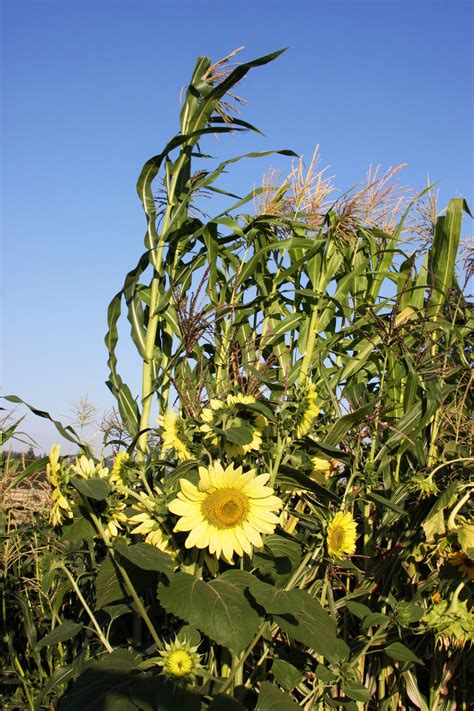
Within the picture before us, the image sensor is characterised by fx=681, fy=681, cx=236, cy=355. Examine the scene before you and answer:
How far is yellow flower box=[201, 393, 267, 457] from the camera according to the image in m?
1.46

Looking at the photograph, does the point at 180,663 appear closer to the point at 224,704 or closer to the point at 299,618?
the point at 224,704

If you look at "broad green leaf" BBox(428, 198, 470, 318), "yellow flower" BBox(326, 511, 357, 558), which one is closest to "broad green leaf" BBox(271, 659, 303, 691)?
"yellow flower" BBox(326, 511, 357, 558)

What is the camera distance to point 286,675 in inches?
57.4

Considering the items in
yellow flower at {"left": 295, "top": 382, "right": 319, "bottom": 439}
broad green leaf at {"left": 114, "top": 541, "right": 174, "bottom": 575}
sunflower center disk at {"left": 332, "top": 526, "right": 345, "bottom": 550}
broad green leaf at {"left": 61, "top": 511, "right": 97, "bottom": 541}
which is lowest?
broad green leaf at {"left": 114, "top": 541, "right": 174, "bottom": 575}

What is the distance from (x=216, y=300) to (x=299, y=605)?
60.1 inches

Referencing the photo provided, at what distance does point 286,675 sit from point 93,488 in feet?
1.96

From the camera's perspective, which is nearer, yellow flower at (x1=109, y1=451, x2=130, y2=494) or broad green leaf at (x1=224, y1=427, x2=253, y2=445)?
broad green leaf at (x1=224, y1=427, x2=253, y2=445)

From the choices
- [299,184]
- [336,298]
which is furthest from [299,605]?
[299,184]

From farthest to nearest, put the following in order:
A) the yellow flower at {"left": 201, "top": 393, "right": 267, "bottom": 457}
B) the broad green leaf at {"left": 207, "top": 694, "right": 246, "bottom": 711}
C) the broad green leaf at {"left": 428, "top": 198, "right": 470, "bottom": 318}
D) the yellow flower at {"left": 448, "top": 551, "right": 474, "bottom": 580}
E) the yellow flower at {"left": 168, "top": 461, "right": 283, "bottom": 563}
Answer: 1. the broad green leaf at {"left": 428, "top": 198, "right": 470, "bottom": 318}
2. the yellow flower at {"left": 448, "top": 551, "right": 474, "bottom": 580}
3. the yellow flower at {"left": 201, "top": 393, "right": 267, "bottom": 457}
4. the yellow flower at {"left": 168, "top": 461, "right": 283, "bottom": 563}
5. the broad green leaf at {"left": 207, "top": 694, "right": 246, "bottom": 711}

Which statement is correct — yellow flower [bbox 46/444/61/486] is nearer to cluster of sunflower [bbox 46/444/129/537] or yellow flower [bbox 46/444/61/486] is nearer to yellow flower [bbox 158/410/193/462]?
cluster of sunflower [bbox 46/444/129/537]

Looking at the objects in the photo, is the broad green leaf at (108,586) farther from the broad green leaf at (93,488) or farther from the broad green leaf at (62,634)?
the broad green leaf at (93,488)

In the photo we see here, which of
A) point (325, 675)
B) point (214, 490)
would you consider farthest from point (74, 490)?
point (325, 675)

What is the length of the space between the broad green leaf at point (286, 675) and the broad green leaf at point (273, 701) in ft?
0.11

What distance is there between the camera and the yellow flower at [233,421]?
1.46m
